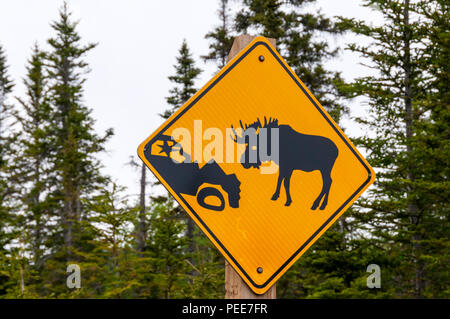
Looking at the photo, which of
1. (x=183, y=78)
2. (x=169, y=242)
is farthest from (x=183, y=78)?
(x=169, y=242)

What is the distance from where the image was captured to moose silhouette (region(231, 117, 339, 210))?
224 centimetres

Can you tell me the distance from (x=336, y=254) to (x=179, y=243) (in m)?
5.49

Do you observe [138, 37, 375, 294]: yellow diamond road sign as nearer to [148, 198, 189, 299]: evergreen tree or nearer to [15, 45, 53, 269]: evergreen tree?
[148, 198, 189, 299]: evergreen tree

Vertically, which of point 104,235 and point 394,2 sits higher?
point 394,2

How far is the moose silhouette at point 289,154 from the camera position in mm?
A: 2236

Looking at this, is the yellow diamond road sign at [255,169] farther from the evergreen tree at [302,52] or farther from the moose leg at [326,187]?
the evergreen tree at [302,52]

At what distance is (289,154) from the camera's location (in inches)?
89.4

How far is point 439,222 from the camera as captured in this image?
1402 cm

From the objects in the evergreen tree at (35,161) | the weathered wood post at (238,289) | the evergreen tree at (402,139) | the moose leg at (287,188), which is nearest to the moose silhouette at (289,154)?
the moose leg at (287,188)

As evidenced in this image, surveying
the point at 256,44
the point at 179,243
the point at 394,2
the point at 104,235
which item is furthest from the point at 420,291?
the point at 256,44

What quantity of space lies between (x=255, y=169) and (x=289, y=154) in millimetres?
190

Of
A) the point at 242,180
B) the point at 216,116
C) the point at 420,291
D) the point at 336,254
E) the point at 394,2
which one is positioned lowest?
the point at 420,291

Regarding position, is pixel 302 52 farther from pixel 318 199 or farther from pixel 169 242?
pixel 318 199
